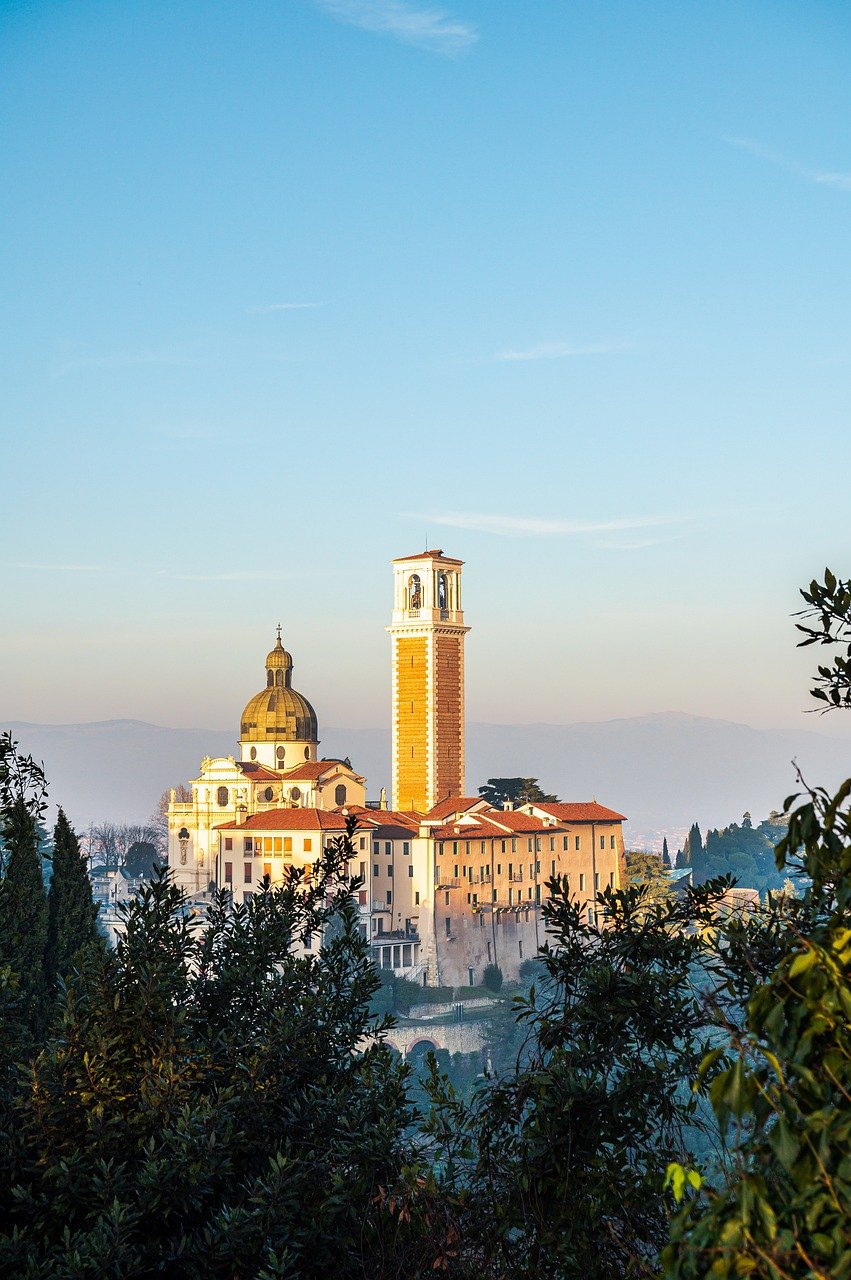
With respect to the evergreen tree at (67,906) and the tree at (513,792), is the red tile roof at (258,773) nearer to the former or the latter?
the tree at (513,792)

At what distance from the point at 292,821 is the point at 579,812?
51.0ft

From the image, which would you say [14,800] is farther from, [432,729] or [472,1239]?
[432,729]

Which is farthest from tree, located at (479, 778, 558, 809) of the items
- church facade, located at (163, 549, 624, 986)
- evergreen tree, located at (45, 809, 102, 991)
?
evergreen tree, located at (45, 809, 102, 991)

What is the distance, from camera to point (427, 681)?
79.2 meters

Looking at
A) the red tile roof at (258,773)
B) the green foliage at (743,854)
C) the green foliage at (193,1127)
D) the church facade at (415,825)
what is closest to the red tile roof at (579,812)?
the church facade at (415,825)

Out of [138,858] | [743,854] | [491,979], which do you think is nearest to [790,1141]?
[491,979]

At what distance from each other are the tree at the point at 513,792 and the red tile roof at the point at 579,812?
6.99m

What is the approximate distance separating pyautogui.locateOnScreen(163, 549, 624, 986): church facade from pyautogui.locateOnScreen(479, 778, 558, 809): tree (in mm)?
4181

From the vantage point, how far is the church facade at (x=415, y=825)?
68812mm

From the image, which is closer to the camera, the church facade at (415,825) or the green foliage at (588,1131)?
the green foliage at (588,1131)

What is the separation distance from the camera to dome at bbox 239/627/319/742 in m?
79.2

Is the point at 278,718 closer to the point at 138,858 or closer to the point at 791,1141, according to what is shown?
the point at 138,858

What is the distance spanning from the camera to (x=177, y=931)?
28.2 feet

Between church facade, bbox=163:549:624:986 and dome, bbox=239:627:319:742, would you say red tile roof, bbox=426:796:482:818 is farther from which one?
dome, bbox=239:627:319:742
